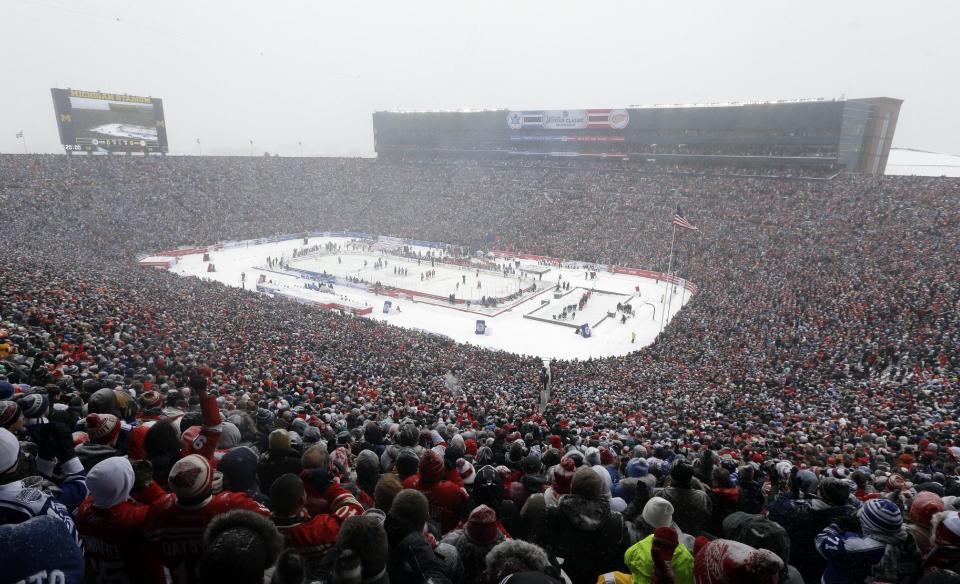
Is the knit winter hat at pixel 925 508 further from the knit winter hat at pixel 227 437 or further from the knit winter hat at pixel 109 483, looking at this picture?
the knit winter hat at pixel 227 437

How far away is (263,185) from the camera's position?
237 feet

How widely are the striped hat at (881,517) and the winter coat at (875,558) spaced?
2.4 inches

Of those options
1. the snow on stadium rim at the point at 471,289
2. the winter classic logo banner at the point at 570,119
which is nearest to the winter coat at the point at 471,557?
the snow on stadium rim at the point at 471,289

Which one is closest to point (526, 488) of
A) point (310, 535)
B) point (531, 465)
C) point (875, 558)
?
point (531, 465)

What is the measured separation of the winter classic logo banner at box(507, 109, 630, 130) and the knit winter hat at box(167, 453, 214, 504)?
7050 cm

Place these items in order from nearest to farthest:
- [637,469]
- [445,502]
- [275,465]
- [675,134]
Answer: [445,502] → [275,465] → [637,469] → [675,134]

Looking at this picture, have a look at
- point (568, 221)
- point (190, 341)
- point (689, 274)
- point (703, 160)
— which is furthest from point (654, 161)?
point (190, 341)

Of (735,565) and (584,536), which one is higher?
(735,565)

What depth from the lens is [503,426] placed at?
11086mm

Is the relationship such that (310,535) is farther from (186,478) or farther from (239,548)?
(239,548)

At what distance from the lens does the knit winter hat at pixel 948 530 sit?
3.45 m

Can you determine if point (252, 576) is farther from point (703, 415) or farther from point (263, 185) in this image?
point (263, 185)

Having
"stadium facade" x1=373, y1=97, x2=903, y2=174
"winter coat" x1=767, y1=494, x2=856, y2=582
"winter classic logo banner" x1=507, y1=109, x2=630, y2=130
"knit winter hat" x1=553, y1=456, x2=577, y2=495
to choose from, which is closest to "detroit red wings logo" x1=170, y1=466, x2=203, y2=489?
"knit winter hat" x1=553, y1=456, x2=577, y2=495

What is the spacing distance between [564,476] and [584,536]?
0.78 m
